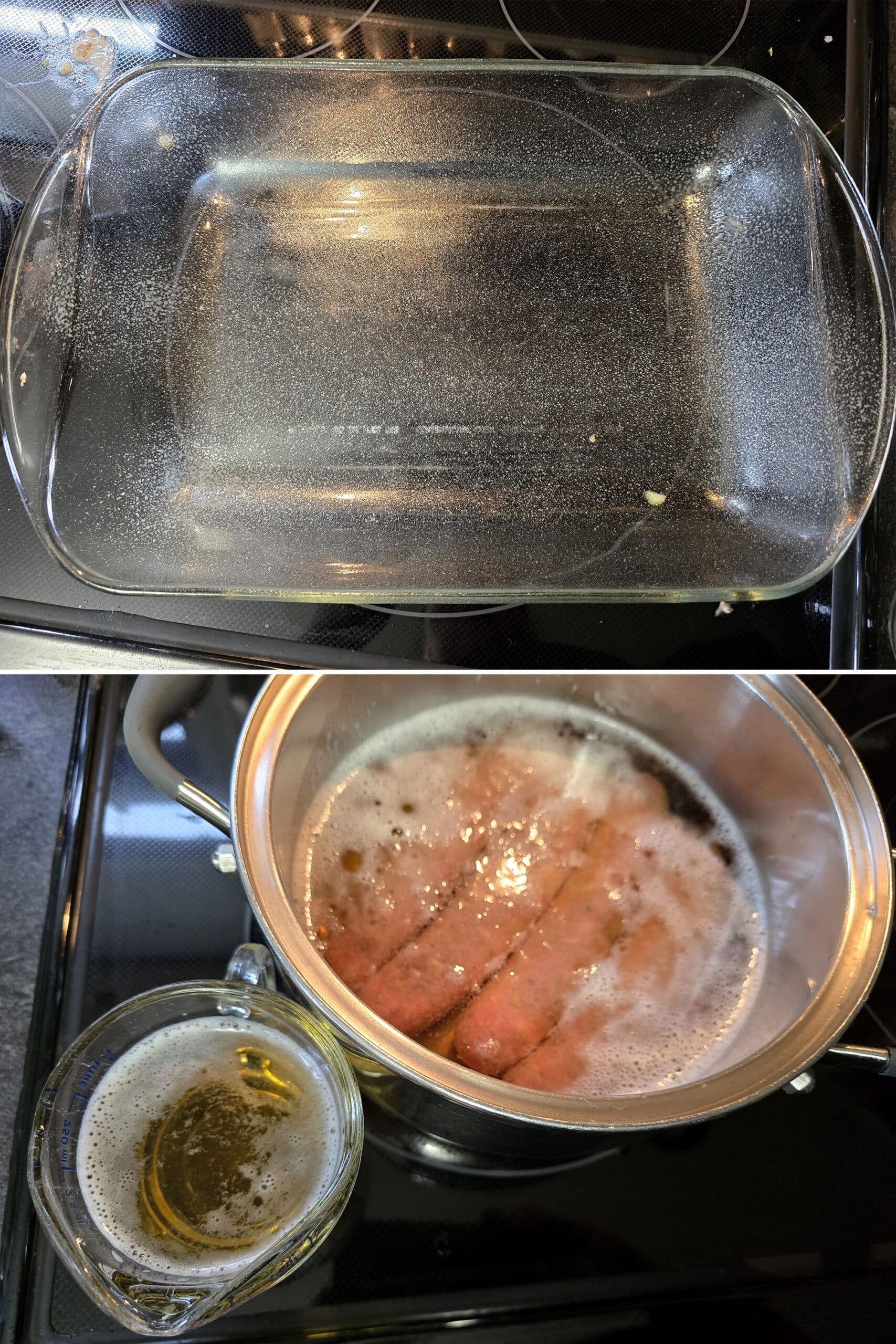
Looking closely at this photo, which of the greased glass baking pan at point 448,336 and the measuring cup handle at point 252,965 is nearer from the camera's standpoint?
the measuring cup handle at point 252,965

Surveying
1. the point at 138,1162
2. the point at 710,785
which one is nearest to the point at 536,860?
the point at 710,785

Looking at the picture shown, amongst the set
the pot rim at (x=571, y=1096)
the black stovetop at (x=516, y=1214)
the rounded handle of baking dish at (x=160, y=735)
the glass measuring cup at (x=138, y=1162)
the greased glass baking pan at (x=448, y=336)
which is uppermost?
the greased glass baking pan at (x=448, y=336)

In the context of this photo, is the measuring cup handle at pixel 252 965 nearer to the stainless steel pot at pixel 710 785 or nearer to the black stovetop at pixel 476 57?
the stainless steel pot at pixel 710 785

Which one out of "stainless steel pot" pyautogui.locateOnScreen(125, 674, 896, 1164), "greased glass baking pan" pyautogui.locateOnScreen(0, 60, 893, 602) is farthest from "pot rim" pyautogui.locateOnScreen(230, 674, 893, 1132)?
"greased glass baking pan" pyautogui.locateOnScreen(0, 60, 893, 602)

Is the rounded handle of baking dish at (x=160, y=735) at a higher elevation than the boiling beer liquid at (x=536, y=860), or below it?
higher

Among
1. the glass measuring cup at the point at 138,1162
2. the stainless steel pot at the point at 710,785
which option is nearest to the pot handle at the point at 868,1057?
the stainless steel pot at the point at 710,785

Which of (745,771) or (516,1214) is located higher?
(745,771)

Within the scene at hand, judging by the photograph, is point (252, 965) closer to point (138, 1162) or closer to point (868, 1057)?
point (138, 1162)

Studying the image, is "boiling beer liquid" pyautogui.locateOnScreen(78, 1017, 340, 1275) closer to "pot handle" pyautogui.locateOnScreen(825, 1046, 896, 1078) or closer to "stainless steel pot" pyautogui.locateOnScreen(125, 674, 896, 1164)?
"stainless steel pot" pyautogui.locateOnScreen(125, 674, 896, 1164)

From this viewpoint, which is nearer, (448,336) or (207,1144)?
(207,1144)
